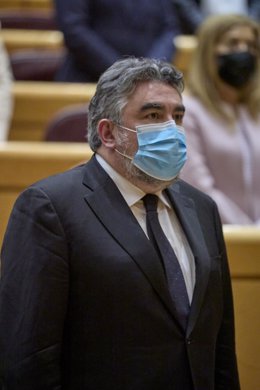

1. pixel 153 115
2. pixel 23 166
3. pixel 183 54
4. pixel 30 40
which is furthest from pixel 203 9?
pixel 153 115

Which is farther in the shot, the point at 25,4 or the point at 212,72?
the point at 25,4

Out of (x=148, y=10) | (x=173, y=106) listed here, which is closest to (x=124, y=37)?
(x=148, y=10)

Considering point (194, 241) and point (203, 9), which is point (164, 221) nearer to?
point (194, 241)

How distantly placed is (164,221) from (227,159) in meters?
0.42

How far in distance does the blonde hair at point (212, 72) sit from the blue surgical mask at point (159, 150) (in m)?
0.43

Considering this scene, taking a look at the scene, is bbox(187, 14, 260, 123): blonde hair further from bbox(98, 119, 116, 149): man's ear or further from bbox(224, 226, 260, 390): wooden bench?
bbox(98, 119, 116, 149): man's ear

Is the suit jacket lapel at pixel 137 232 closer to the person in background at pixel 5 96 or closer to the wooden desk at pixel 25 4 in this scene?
the person in background at pixel 5 96

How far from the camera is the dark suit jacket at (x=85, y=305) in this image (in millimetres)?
583

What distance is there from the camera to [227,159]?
105 cm

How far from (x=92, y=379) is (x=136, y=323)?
5cm

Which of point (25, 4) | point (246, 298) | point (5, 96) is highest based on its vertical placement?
point (25, 4)

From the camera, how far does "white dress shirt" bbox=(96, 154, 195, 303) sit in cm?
63

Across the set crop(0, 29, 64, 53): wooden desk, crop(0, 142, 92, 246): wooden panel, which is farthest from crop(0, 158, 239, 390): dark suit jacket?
crop(0, 29, 64, 53): wooden desk

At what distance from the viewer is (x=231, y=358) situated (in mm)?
674
